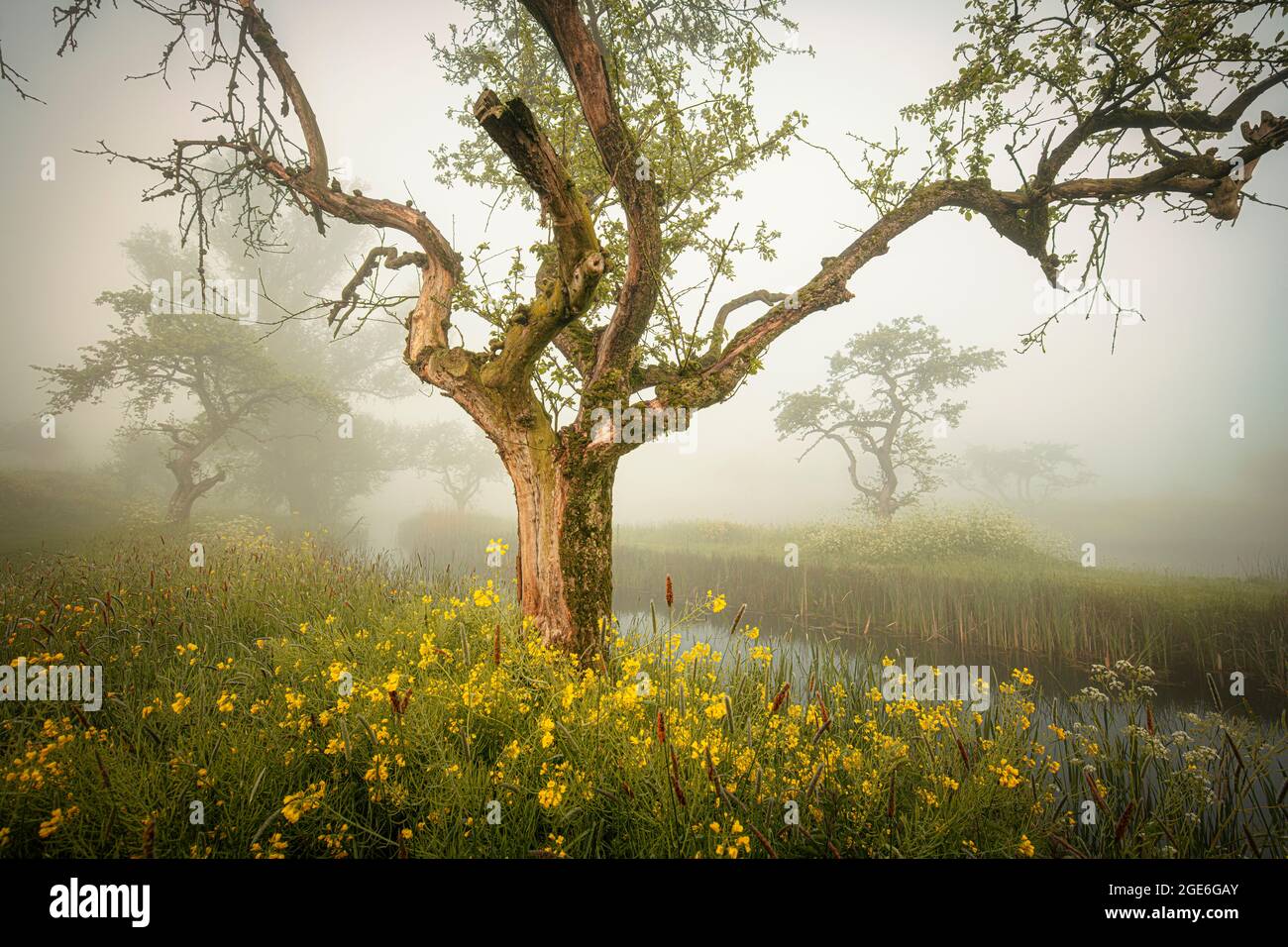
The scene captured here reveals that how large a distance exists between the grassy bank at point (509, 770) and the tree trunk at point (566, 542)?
1.25 feet

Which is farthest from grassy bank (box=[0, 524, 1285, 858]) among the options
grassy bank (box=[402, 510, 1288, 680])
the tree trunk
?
grassy bank (box=[402, 510, 1288, 680])

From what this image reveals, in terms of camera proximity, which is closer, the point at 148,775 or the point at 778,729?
the point at 148,775

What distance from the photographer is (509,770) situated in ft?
9.33

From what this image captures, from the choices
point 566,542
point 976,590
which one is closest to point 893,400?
point 976,590

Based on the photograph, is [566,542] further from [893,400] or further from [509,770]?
[893,400]

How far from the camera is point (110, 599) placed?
5.75 m

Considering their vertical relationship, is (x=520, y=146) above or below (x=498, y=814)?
above

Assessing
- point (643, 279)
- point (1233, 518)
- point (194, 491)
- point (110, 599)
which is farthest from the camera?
point (1233, 518)

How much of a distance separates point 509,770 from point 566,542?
2376 mm

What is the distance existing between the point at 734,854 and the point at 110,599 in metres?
7.76

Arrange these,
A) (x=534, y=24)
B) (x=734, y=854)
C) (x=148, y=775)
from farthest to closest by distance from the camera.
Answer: (x=534, y=24)
(x=148, y=775)
(x=734, y=854)

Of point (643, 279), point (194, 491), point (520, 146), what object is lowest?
point (194, 491)
